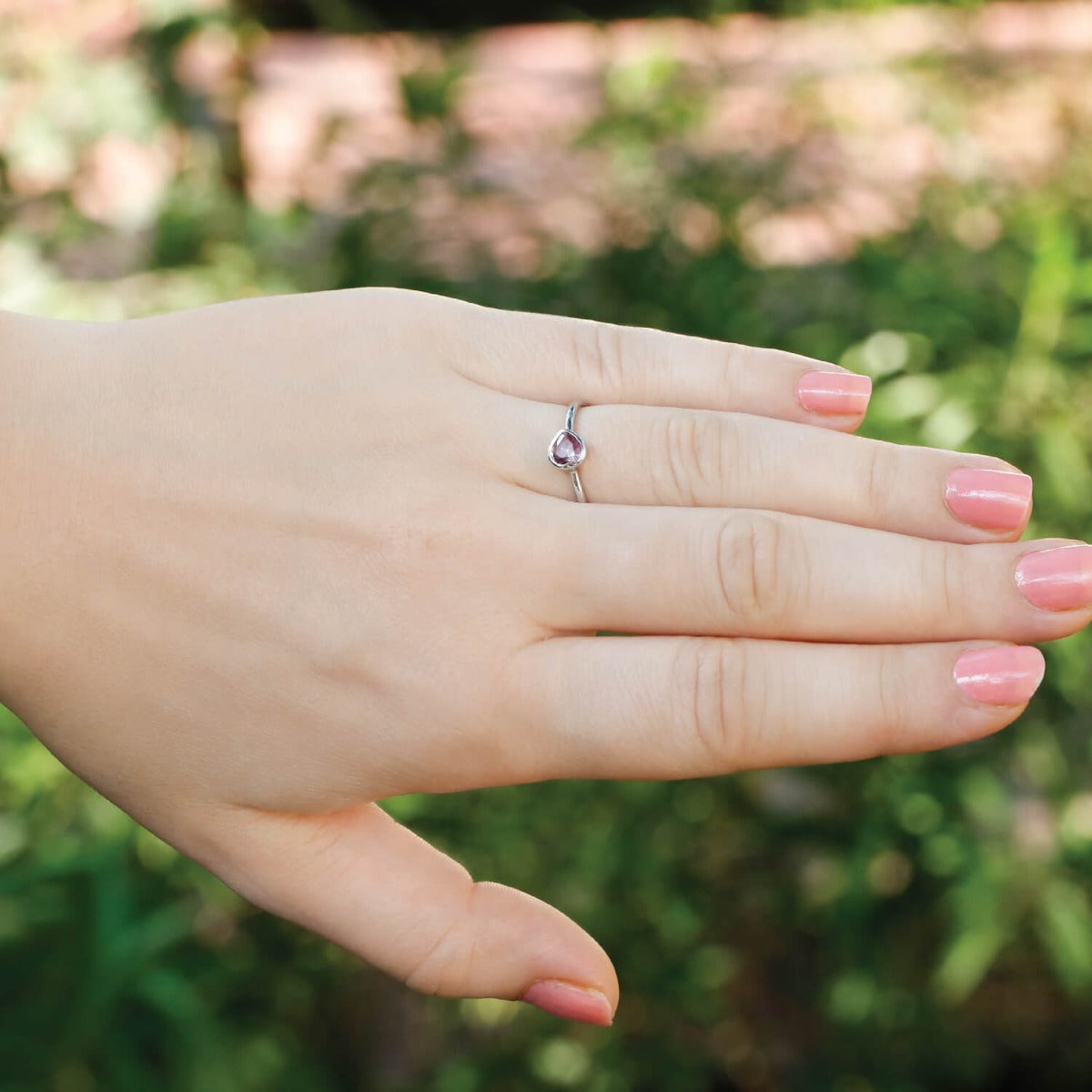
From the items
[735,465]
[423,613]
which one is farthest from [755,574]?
[423,613]

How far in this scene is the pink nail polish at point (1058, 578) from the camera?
1.05m

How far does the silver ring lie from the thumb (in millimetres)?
446

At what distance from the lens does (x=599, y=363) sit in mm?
1272

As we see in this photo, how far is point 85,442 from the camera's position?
1137mm

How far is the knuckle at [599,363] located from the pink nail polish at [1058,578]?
0.49m

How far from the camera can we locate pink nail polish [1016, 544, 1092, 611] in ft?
3.44

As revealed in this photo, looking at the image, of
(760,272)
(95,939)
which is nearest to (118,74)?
(760,272)

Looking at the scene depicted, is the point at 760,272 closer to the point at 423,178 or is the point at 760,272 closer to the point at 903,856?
the point at 423,178

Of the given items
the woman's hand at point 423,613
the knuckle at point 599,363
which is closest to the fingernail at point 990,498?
the woman's hand at point 423,613

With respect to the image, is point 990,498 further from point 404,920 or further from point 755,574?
point 404,920

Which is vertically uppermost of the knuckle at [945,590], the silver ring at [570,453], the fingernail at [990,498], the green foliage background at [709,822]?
the silver ring at [570,453]

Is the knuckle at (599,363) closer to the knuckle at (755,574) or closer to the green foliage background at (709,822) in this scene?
the knuckle at (755,574)

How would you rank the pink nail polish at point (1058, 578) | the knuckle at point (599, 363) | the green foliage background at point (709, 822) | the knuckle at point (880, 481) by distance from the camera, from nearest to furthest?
the pink nail polish at point (1058, 578) → the knuckle at point (880, 481) → the knuckle at point (599, 363) → the green foliage background at point (709, 822)

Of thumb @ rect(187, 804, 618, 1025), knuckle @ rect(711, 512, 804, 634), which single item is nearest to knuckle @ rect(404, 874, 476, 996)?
thumb @ rect(187, 804, 618, 1025)
